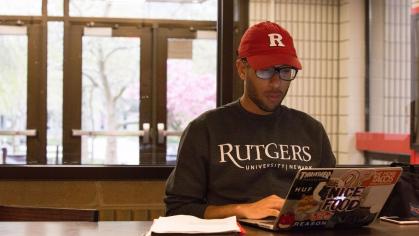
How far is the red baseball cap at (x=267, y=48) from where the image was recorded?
6.46 feet

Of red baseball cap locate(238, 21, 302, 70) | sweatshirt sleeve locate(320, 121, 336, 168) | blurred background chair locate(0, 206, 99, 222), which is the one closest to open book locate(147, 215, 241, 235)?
blurred background chair locate(0, 206, 99, 222)

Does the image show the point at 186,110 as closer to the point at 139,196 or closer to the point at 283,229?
the point at 139,196

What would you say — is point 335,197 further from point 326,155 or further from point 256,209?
point 326,155

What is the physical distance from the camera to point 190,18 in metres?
4.93

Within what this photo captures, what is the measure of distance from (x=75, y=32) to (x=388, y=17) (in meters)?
2.75

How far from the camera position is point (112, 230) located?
1.65m

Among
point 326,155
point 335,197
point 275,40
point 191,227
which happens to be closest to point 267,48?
point 275,40

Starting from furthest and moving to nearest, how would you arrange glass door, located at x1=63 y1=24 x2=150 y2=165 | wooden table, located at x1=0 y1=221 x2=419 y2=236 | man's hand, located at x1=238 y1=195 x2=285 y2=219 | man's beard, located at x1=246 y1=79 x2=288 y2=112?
glass door, located at x1=63 y1=24 x2=150 y2=165 → man's beard, located at x1=246 y1=79 x2=288 y2=112 → man's hand, located at x1=238 y1=195 x2=285 y2=219 → wooden table, located at x1=0 y1=221 x2=419 y2=236

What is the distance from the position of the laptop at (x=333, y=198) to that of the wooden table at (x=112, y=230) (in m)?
0.03

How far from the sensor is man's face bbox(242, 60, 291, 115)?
2.03m

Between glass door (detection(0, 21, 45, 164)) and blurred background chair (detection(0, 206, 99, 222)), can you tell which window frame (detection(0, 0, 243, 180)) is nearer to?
glass door (detection(0, 21, 45, 164))

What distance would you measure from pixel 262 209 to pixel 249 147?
39cm

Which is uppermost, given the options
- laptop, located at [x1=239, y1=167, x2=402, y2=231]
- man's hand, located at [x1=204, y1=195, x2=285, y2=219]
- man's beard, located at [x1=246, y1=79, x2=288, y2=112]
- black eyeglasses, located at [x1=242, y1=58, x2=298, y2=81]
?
black eyeglasses, located at [x1=242, y1=58, x2=298, y2=81]

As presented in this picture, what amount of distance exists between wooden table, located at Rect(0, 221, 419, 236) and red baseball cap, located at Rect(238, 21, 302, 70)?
61cm
